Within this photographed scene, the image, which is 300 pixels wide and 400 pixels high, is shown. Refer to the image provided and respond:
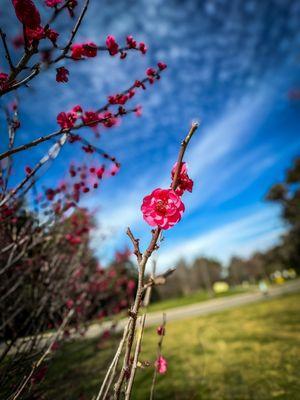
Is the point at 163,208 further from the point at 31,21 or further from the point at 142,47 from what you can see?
the point at 142,47

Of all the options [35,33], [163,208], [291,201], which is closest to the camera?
[163,208]

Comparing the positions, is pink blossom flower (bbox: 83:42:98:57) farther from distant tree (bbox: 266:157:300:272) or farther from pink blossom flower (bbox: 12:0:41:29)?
distant tree (bbox: 266:157:300:272)

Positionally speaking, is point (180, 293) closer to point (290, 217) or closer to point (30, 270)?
point (290, 217)

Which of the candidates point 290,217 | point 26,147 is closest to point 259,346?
point 26,147

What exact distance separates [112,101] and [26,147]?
124cm

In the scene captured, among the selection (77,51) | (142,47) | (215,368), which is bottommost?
(215,368)

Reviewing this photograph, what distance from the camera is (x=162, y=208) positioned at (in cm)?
119

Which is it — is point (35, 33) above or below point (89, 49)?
below

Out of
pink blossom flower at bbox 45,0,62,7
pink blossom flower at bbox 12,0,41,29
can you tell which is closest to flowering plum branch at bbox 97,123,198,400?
pink blossom flower at bbox 12,0,41,29

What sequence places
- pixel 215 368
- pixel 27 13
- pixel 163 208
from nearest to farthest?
1. pixel 163 208
2. pixel 27 13
3. pixel 215 368

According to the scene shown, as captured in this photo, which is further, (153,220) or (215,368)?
(215,368)

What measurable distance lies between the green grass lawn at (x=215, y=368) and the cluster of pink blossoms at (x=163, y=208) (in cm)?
300

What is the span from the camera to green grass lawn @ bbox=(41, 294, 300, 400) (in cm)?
457

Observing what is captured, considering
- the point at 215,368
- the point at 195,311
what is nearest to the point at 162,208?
the point at 215,368
